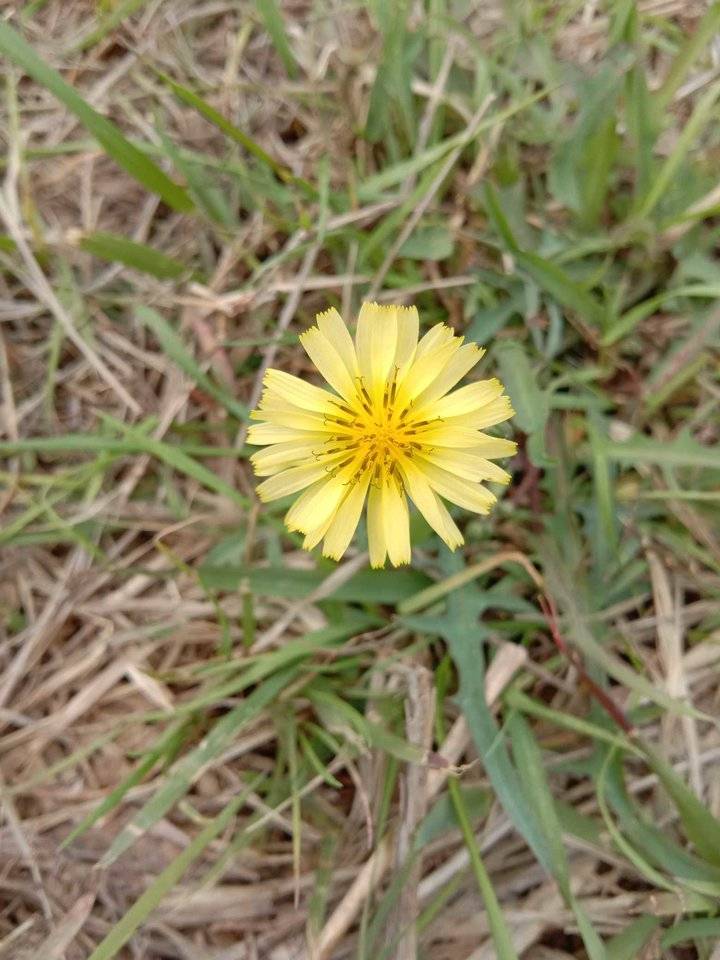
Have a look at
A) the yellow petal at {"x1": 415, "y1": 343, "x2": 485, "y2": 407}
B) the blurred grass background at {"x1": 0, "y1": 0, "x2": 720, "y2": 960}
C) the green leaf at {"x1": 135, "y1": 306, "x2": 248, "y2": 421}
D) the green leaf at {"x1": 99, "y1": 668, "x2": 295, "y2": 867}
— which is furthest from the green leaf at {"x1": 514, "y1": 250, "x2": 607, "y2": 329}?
the green leaf at {"x1": 99, "y1": 668, "x2": 295, "y2": 867}

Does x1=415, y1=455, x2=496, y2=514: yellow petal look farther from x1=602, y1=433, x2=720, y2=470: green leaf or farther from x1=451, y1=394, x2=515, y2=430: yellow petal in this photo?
x1=602, y1=433, x2=720, y2=470: green leaf

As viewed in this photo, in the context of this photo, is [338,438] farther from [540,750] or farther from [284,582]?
[540,750]

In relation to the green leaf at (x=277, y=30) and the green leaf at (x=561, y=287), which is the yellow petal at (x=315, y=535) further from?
the green leaf at (x=277, y=30)

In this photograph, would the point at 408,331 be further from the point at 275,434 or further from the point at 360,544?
the point at 360,544

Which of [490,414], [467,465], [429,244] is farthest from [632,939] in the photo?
[429,244]

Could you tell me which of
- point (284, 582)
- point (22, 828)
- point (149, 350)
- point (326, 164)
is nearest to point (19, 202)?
point (149, 350)

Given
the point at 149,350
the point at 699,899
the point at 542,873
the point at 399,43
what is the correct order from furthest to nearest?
the point at 149,350 < the point at 399,43 < the point at 542,873 < the point at 699,899

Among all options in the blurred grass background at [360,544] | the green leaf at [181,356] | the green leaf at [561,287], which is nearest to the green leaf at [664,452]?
the blurred grass background at [360,544]
